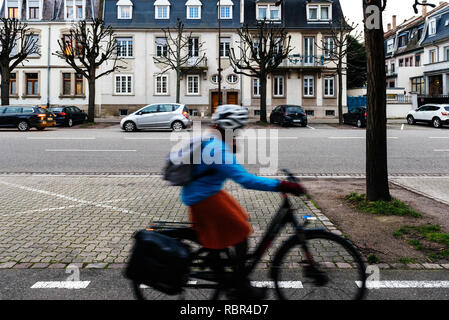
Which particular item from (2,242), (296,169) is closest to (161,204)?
(2,242)

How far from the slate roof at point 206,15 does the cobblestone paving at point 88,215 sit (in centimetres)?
3490

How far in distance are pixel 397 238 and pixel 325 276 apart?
95.9 inches

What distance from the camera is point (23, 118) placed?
1013 inches

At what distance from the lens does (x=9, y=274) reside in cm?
461

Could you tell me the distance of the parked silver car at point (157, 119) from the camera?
25.4m

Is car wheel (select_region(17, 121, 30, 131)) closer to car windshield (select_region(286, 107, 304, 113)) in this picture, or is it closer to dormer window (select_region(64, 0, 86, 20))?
car windshield (select_region(286, 107, 304, 113))

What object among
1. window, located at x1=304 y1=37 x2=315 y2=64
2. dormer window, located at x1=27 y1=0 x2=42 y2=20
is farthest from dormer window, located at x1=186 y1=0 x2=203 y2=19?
dormer window, located at x1=27 y1=0 x2=42 y2=20

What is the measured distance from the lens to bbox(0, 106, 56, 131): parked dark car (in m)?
25.8

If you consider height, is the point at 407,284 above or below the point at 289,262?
below

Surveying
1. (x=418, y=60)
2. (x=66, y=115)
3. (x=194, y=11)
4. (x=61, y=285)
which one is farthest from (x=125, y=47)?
(x=61, y=285)

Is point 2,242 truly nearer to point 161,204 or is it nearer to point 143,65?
A: point 161,204

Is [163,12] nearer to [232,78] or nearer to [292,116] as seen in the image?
[232,78]

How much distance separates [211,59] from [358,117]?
16361 mm

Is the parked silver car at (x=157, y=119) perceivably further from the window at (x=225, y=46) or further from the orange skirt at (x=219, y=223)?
the orange skirt at (x=219, y=223)
